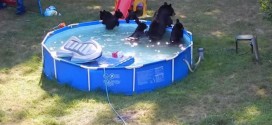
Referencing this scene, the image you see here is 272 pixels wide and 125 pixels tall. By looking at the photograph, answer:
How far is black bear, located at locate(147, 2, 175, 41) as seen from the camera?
8523 mm

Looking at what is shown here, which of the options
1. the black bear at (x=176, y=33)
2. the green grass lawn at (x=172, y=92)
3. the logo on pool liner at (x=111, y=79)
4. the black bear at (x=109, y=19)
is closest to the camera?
the green grass lawn at (x=172, y=92)

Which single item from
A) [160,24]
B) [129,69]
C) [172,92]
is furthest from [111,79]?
[160,24]

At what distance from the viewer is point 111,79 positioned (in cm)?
677

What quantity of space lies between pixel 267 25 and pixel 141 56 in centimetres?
339

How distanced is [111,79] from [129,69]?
31 centimetres

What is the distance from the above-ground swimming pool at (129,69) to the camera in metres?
6.75

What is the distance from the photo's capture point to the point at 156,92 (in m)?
6.92

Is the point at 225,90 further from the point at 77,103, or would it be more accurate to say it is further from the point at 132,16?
the point at 132,16

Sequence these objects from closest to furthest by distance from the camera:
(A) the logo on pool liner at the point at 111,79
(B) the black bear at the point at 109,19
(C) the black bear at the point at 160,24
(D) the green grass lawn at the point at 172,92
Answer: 1. (D) the green grass lawn at the point at 172,92
2. (A) the logo on pool liner at the point at 111,79
3. (C) the black bear at the point at 160,24
4. (B) the black bear at the point at 109,19

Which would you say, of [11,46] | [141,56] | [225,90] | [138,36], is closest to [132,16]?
[138,36]

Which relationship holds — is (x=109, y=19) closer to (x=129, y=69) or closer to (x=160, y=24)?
(x=160, y=24)

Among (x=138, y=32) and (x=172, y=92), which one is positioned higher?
(x=138, y=32)

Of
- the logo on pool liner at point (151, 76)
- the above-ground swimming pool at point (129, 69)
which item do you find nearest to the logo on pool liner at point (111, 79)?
the above-ground swimming pool at point (129, 69)

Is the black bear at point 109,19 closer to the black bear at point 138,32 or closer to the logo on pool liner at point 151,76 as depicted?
the black bear at point 138,32
